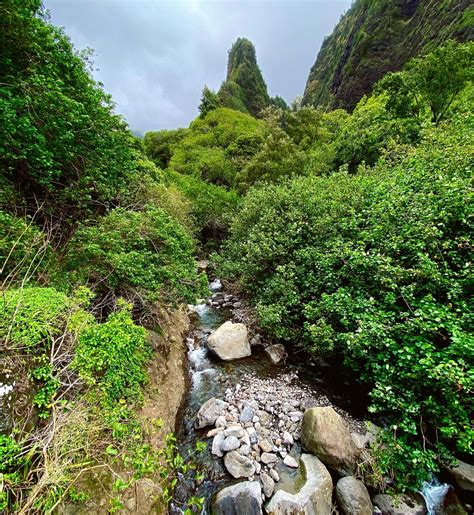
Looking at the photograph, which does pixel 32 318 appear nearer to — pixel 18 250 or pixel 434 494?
pixel 18 250

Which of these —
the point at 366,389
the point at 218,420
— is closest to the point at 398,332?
the point at 366,389

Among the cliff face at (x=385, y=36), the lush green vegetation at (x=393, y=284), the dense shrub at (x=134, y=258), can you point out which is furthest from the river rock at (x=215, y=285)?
the cliff face at (x=385, y=36)

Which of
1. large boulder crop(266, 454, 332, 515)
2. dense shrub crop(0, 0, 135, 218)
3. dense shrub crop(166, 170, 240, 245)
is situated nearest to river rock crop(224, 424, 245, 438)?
large boulder crop(266, 454, 332, 515)

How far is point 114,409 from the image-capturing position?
11.2 ft

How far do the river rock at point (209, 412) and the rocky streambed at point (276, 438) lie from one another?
19 millimetres

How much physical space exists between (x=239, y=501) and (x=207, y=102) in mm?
46572

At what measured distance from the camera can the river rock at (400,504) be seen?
12.6 feet

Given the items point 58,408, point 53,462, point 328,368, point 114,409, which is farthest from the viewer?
point 328,368

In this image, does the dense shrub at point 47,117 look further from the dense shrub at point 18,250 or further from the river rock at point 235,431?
the river rock at point 235,431

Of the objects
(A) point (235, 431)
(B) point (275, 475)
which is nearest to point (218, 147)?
(A) point (235, 431)

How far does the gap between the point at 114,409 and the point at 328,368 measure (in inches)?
236

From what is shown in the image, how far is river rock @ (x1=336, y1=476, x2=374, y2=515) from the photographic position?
12.6ft

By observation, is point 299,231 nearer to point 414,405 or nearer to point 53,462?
point 414,405

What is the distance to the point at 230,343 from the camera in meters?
7.71
